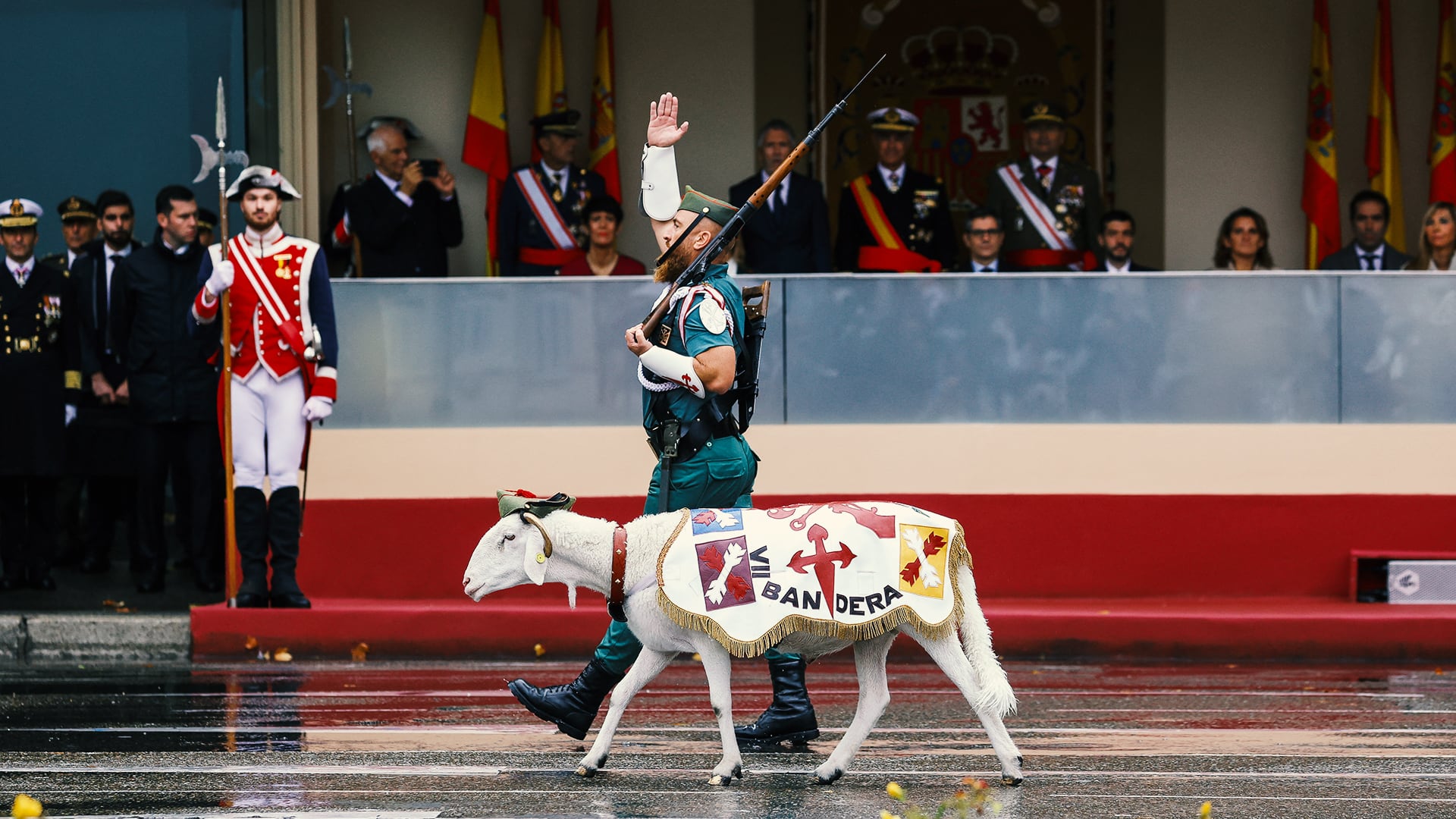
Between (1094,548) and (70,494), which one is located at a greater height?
(70,494)

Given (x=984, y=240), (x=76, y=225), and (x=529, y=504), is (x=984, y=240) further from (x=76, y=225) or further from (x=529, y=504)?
(x=529, y=504)

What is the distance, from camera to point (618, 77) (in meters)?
14.8

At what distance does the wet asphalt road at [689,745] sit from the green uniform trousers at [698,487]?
38cm

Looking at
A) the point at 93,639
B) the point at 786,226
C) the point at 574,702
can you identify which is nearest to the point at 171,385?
the point at 93,639

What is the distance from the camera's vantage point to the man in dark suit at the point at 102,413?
39.7ft

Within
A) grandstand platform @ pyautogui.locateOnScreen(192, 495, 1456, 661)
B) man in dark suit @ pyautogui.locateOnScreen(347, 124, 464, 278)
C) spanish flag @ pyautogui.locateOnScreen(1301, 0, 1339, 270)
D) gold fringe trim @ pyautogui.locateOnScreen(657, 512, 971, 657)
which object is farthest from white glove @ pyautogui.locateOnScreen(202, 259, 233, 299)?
spanish flag @ pyautogui.locateOnScreen(1301, 0, 1339, 270)

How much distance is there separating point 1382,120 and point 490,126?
6.12m

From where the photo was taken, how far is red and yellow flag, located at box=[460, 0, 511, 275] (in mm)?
14273

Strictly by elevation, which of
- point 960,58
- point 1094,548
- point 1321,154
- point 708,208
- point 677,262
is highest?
point 960,58

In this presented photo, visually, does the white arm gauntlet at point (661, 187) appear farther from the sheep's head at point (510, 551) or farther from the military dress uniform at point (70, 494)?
the military dress uniform at point (70, 494)

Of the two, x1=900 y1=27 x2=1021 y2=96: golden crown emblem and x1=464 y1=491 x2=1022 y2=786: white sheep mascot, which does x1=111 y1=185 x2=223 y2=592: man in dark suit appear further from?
x1=900 y1=27 x2=1021 y2=96: golden crown emblem

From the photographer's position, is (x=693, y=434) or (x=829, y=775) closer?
(x=829, y=775)

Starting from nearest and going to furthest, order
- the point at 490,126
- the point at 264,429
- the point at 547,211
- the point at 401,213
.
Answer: the point at 264,429
the point at 401,213
the point at 547,211
the point at 490,126

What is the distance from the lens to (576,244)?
1326 cm
